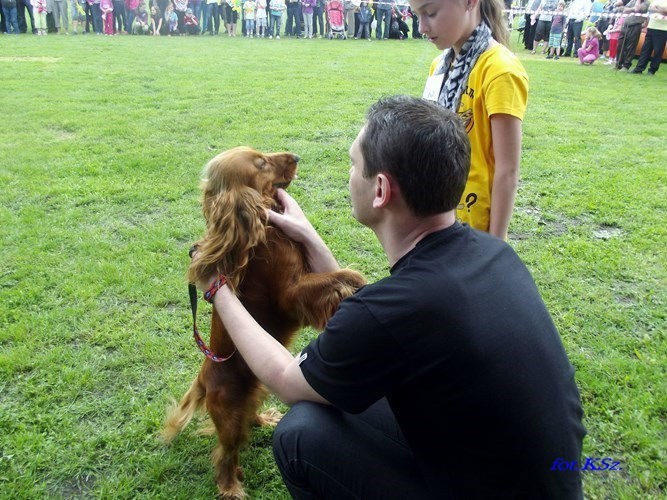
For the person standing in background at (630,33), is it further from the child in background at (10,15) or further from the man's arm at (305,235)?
the child in background at (10,15)

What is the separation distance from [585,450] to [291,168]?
206 cm

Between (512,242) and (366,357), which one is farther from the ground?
(366,357)

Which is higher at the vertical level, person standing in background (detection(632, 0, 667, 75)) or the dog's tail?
person standing in background (detection(632, 0, 667, 75))

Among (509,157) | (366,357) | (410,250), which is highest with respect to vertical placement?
(509,157)

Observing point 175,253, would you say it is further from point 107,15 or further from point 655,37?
point 107,15

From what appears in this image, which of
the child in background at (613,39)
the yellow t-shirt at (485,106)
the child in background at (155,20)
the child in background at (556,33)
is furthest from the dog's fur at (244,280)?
the child in background at (155,20)

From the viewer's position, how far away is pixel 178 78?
454 inches

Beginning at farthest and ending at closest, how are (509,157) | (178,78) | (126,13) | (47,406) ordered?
(126,13)
(178,78)
(47,406)
(509,157)

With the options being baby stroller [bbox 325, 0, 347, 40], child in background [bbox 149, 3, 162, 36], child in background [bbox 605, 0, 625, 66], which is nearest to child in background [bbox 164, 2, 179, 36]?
child in background [bbox 149, 3, 162, 36]

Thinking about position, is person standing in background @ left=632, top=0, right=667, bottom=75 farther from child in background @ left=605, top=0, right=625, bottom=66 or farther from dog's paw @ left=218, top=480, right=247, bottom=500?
dog's paw @ left=218, top=480, right=247, bottom=500

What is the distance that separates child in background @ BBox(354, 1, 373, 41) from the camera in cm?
2161

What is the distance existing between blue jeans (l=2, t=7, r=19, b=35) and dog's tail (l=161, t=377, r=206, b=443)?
2106 cm

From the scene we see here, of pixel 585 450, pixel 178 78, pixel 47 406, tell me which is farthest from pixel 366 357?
pixel 178 78

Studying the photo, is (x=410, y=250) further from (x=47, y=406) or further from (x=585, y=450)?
(x=47, y=406)
